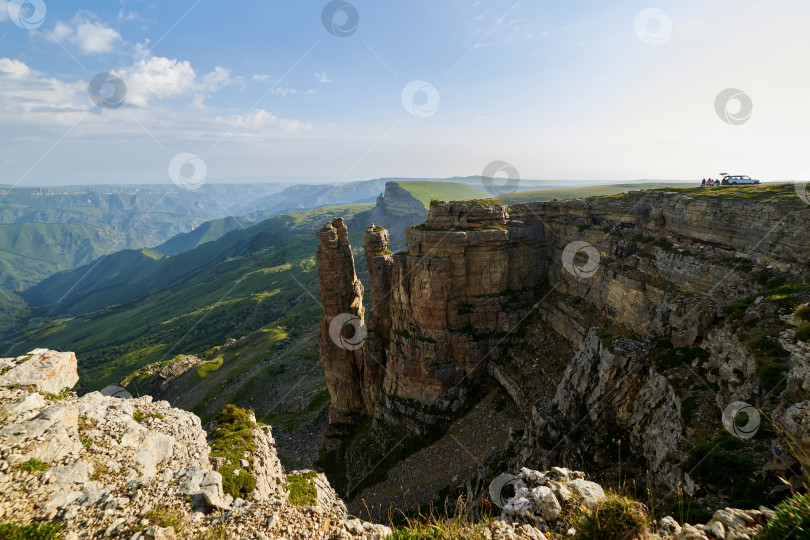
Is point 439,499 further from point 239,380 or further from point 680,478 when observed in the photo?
point 239,380

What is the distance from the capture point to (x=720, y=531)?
8.66m

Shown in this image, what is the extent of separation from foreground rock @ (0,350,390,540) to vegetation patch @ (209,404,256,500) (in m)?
2.07

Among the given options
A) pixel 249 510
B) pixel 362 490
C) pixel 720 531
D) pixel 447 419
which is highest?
pixel 720 531

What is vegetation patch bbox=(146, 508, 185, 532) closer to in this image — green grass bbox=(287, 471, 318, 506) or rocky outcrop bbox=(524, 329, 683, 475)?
green grass bbox=(287, 471, 318, 506)

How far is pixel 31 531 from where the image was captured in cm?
1100

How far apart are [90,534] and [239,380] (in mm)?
85327

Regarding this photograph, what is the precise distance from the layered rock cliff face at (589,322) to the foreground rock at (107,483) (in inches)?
662

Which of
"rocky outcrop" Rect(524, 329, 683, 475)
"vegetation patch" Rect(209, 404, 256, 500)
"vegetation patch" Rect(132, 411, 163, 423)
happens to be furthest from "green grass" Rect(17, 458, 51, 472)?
"rocky outcrop" Rect(524, 329, 683, 475)

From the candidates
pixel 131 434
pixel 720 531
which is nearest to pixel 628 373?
pixel 720 531

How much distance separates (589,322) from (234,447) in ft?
118

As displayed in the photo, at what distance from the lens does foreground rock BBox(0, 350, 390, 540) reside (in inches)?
487

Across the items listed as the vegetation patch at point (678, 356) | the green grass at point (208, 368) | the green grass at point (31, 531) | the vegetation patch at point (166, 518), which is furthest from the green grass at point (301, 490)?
the green grass at point (208, 368)

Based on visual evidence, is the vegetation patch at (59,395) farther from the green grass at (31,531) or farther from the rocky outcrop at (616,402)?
the rocky outcrop at (616,402)

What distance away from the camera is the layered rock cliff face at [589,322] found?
1764 centimetres
